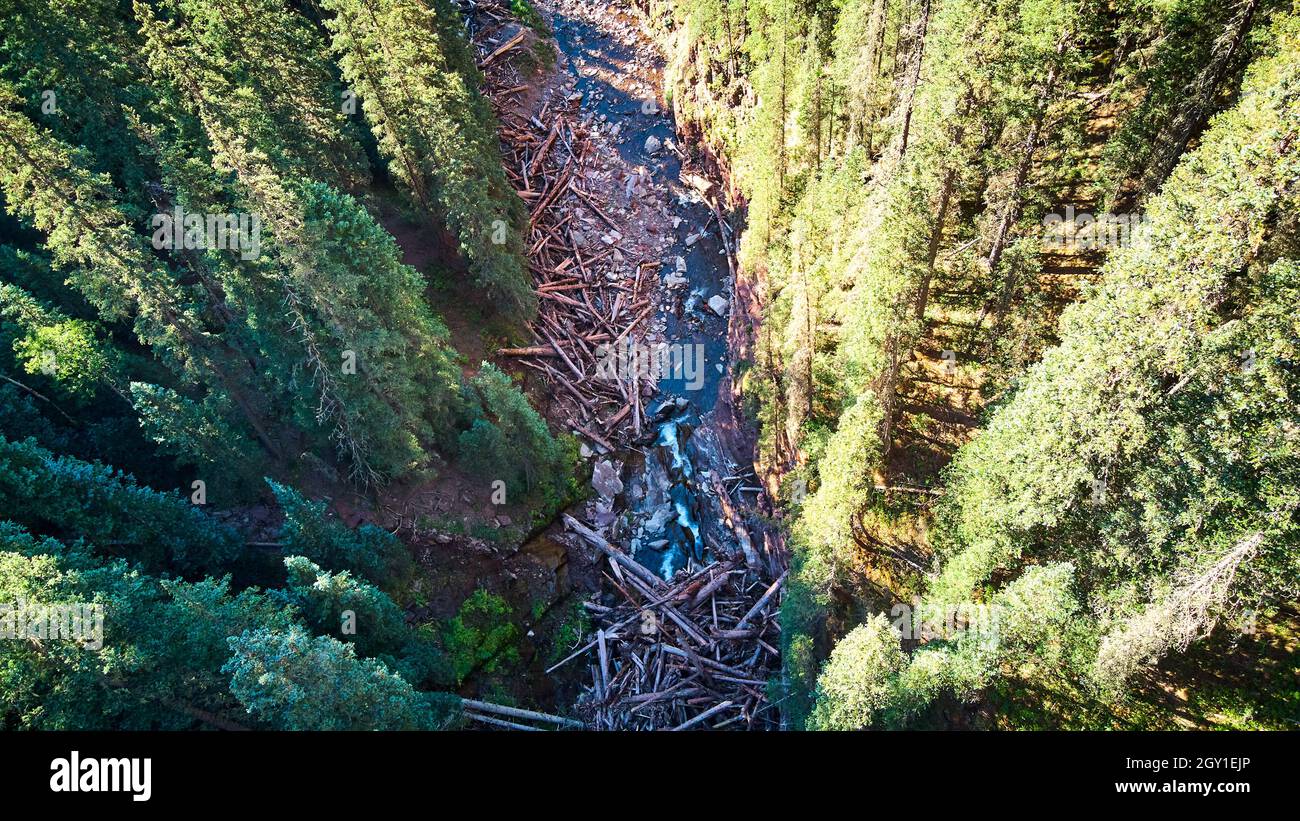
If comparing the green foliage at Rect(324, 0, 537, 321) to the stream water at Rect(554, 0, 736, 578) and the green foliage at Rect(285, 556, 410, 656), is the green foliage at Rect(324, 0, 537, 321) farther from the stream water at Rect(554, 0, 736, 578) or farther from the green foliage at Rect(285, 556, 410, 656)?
the green foliage at Rect(285, 556, 410, 656)

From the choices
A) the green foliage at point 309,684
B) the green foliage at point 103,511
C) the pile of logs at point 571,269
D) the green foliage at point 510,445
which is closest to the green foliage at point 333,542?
the green foliage at point 103,511

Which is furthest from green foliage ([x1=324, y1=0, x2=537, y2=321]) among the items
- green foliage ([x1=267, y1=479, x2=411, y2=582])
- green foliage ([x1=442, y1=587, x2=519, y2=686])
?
green foliage ([x1=442, y1=587, x2=519, y2=686])

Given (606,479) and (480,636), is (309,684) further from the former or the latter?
(606,479)

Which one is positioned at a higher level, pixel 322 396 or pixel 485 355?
pixel 485 355

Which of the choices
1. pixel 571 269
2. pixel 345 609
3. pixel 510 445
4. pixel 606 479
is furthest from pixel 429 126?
pixel 345 609

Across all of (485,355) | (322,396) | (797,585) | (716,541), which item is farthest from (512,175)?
(797,585)

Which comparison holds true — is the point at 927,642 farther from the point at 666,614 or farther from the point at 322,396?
the point at 322,396
